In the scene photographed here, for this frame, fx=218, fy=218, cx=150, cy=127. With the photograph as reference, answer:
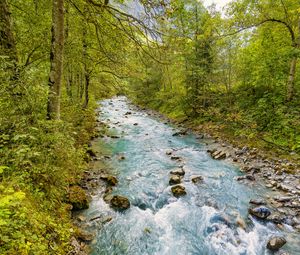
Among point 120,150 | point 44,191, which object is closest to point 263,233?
point 44,191

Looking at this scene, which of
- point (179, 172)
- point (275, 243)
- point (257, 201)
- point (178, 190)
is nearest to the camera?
point (275, 243)

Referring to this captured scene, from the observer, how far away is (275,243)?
4.75m

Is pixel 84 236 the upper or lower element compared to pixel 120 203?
lower

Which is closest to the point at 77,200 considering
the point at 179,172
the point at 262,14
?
the point at 179,172

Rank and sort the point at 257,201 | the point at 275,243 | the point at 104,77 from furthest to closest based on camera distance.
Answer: the point at 104,77
the point at 257,201
the point at 275,243

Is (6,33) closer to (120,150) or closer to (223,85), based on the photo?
(120,150)

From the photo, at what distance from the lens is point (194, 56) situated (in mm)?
15500

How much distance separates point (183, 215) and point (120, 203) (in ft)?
5.86

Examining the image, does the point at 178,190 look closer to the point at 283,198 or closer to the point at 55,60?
the point at 283,198

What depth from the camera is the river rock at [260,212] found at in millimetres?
5727

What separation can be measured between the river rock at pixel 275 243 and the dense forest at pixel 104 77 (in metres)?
4.23

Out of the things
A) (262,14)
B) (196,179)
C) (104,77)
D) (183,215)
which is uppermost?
(262,14)

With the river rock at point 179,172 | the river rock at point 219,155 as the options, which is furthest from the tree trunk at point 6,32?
the river rock at point 219,155

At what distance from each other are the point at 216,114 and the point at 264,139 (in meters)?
4.65
